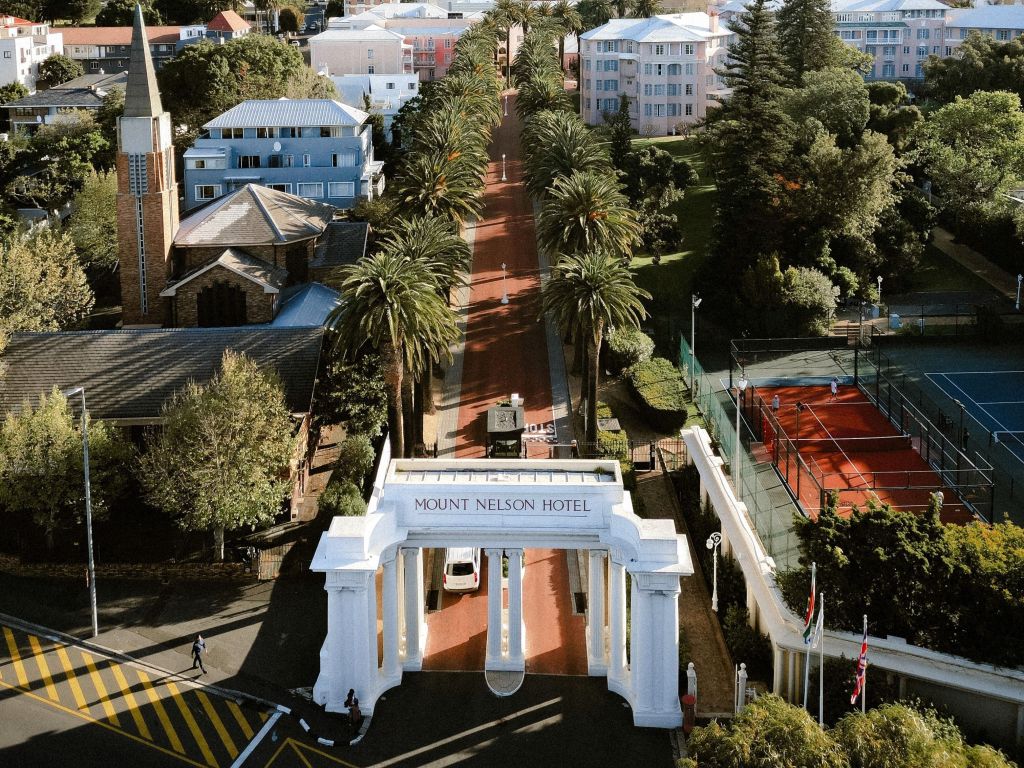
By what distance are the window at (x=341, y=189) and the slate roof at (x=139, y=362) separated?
4562 cm

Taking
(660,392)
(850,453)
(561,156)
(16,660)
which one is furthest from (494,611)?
(561,156)

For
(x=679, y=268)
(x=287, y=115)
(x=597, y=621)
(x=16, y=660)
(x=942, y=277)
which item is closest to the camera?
(x=597, y=621)

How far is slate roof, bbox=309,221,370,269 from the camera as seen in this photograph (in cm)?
8394

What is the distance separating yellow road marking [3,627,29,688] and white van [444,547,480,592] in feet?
55.7

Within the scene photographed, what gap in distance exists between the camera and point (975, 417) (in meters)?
71.3

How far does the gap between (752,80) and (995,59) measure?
44017 mm

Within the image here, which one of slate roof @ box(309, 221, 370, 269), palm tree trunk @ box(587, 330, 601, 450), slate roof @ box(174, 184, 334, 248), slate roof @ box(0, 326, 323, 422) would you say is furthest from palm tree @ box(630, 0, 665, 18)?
slate roof @ box(0, 326, 323, 422)

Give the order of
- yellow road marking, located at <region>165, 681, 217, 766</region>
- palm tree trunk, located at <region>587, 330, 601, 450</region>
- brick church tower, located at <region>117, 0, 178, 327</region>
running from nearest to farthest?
yellow road marking, located at <region>165, 681, 217, 766</region> → palm tree trunk, located at <region>587, 330, 601, 450</region> → brick church tower, located at <region>117, 0, 178, 327</region>

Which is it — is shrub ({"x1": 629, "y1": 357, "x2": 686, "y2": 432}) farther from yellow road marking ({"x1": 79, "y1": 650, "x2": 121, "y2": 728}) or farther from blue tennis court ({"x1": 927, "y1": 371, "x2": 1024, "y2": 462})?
yellow road marking ({"x1": 79, "y1": 650, "x2": 121, "y2": 728})

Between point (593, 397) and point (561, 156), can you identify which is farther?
point (561, 156)

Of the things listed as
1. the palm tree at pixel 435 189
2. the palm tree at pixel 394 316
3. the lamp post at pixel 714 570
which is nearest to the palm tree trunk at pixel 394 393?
the palm tree at pixel 394 316

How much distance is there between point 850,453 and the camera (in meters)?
66.1

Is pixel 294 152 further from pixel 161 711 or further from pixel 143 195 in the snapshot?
pixel 161 711

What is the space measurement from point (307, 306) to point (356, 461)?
794 inches
